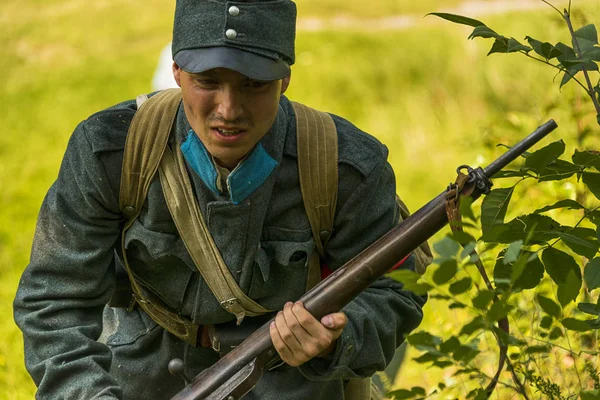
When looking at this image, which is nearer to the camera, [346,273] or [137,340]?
[346,273]

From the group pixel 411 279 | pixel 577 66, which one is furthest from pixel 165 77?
pixel 411 279

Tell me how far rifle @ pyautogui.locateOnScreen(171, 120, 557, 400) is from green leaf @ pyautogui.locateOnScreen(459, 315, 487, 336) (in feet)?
2.44

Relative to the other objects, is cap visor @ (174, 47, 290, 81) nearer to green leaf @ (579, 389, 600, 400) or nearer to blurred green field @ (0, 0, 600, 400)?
green leaf @ (579, 389, 600, 400)

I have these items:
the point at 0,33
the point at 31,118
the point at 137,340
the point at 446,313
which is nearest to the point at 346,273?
the point at 137,340

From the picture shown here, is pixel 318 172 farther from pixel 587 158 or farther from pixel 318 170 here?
pixel 587 158

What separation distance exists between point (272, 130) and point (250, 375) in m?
0.79

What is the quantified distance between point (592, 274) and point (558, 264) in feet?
0.38

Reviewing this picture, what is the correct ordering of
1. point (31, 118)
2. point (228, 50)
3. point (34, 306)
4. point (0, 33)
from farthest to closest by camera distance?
point (0, 33) < point (31, 118) < point (34, 306) < point (228, 50)

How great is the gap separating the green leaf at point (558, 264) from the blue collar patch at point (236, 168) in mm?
1015

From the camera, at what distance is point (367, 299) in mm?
4105

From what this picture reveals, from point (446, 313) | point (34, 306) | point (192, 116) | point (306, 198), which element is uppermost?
point (192, 116)

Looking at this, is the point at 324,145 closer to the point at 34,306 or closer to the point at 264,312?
the point at 264,312

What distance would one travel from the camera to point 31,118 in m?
9.91

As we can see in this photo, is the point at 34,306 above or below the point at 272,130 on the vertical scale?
below
